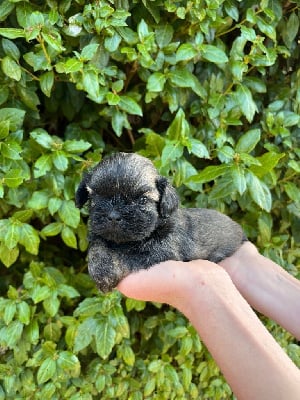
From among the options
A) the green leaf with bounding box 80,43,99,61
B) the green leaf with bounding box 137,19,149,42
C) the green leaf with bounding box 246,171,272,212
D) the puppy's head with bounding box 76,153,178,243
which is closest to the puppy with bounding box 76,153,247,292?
the puppy's head with bounding box 76,153,178,243

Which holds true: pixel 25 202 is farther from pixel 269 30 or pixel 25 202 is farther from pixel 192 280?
pixel 269 30

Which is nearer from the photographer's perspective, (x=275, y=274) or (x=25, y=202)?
(x=275, y=274)

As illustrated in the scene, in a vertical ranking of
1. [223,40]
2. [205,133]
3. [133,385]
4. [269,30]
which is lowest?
[133,385]

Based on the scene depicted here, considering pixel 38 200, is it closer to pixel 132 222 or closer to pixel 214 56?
pixel 132 222

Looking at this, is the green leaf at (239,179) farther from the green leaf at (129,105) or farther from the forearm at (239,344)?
the forearm at (239,344)

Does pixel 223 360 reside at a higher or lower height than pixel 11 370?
higher

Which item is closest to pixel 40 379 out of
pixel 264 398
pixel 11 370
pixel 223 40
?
pixel 11 370

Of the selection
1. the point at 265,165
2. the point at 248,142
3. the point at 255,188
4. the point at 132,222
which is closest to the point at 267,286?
the point at 255,188

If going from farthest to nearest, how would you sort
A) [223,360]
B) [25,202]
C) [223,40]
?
[223,40]
[25,202]
[223,360]
